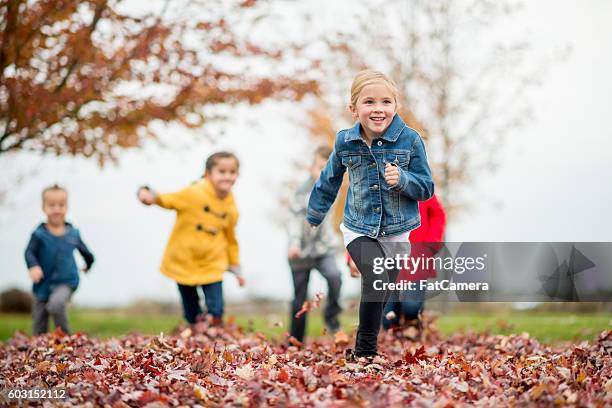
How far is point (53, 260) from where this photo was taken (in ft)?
26.2

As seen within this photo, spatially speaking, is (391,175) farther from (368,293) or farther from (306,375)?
(306,375)

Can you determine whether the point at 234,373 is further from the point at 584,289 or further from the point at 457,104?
the point at 457,104

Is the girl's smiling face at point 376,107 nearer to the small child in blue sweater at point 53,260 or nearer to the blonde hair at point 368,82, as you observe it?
the blonde hair at point 368,82

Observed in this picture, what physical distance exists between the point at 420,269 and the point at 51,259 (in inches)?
166

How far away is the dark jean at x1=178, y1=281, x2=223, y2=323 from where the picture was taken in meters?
7.74

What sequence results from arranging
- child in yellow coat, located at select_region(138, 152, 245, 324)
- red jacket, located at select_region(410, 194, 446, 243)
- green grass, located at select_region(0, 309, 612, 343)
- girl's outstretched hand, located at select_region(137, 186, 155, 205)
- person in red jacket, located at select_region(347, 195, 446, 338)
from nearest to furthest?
person in red jacket, located at select_region(347, 195, 446, 338)
red jacket, located at select_region(410, 194, 446, 243)
girl's outstretched hand, located at select_region(137, 186, 155, 205)
child in yellow coat, located at select_region(138, 152, 245, 324)
green grass, located at select_region(0, 309, 612, 343)

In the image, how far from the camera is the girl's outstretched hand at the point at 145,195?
7.19 metres

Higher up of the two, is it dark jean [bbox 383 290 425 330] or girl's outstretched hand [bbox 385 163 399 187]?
girl's outstretched hand [bbox 385 163 399 187]

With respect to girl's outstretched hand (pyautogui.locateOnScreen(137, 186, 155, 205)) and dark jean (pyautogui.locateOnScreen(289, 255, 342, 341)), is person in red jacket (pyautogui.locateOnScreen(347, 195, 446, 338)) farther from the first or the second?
girl's outstretched hand (pyautogui.locateOnScreen(137, 186, 155, 205))

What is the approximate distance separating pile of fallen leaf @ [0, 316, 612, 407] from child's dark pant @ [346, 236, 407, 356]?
17cm

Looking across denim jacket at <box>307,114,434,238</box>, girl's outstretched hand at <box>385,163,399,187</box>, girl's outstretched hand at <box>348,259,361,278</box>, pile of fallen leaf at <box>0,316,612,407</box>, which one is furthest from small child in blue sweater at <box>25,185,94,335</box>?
girl's outstretched hand at <box>385,163,399,187</box>

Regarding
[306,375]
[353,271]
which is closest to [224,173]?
[353,271]

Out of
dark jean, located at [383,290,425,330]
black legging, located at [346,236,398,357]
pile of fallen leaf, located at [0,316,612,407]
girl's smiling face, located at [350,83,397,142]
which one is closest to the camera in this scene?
pile of fallen leaf, located at [0,316,612,407]

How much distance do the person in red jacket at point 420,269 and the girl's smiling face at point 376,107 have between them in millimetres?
1117
